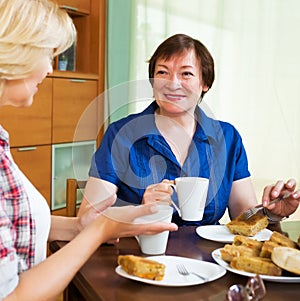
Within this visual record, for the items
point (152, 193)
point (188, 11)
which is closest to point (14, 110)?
point (188, 11)

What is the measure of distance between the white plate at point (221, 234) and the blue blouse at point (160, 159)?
0.53 feet

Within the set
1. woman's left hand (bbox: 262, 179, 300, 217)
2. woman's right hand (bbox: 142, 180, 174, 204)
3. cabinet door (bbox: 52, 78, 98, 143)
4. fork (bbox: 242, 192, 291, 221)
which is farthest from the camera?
cabinet door (bbox: 52, 78, 98, 143)

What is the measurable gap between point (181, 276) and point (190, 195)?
1.21 feet

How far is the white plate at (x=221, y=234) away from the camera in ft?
4.28

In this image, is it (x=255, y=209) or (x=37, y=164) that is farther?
(x=37, y=164)

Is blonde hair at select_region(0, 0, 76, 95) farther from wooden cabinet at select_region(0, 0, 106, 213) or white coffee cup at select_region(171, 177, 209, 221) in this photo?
wooden cabinet at select_region(0, 0, 106, 213)

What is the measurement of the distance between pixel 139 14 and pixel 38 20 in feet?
7.70

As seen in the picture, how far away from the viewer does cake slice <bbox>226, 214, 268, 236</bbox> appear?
4.35 feet

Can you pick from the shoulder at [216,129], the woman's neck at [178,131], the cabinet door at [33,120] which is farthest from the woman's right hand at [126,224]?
the cabinet door at [33,120]

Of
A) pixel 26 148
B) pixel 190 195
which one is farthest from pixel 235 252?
pixel 26 148

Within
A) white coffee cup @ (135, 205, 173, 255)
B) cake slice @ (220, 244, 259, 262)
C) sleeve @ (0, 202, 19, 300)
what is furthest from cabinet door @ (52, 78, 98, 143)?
sleeve @ (0, 202, 19, 300)

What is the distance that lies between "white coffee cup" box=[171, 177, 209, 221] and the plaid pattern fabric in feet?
1.56

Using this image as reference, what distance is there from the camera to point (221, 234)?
1.35 meters

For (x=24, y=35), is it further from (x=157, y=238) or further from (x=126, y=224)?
(x=157, y=238)
